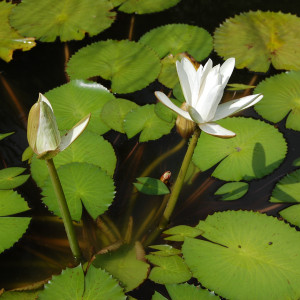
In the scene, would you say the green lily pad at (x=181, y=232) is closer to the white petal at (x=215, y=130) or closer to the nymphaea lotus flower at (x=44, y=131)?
the white petal at (x=215, y=130)

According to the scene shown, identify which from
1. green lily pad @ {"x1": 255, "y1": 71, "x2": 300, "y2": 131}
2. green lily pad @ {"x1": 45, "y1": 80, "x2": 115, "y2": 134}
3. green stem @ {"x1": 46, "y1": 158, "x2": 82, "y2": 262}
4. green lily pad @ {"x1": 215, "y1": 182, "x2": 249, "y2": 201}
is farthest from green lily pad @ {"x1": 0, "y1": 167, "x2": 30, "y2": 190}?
green lily pad @ {"x1": 255, "y1": 71, "x2": 300, "y2": 131}

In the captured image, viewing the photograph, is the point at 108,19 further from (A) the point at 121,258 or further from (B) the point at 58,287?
(B) the point at 58,287

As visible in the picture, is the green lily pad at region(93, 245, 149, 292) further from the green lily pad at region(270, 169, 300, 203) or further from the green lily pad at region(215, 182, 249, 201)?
the green lily pad at region(270, 169, 300, 203)

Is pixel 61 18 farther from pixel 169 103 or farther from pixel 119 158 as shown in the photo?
pixel 169 103

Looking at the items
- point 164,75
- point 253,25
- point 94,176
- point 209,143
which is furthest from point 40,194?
point 253,25

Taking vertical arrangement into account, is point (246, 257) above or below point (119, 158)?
below

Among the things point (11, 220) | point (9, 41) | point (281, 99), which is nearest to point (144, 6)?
point (9, 41)

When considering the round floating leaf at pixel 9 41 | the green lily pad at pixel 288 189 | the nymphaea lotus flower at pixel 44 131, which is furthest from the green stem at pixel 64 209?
the round floating leaf at pixel 9 41
